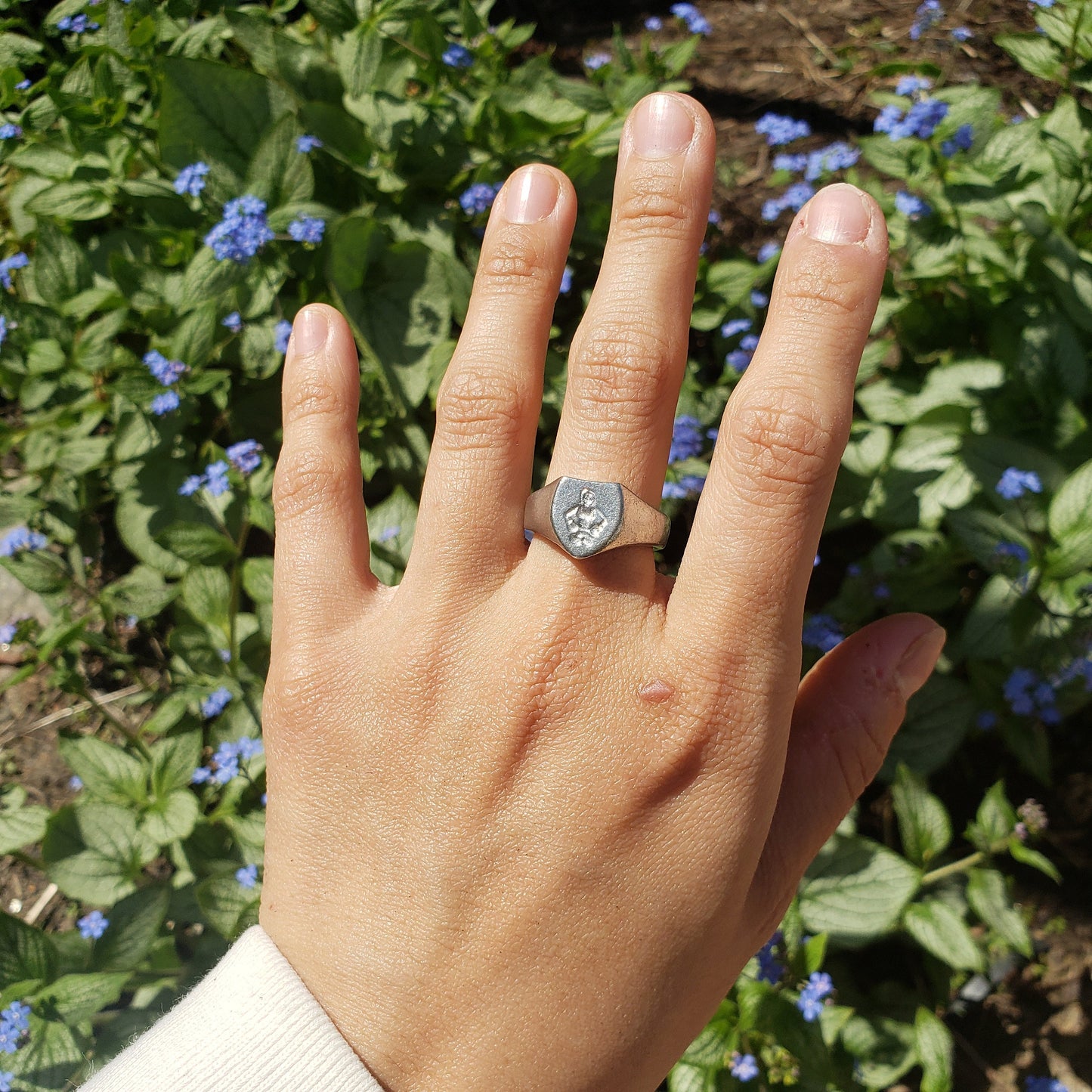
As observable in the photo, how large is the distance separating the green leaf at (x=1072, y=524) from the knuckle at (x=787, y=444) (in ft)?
4.70

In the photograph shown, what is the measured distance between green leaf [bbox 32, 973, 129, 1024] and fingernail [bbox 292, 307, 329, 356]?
1.89 m

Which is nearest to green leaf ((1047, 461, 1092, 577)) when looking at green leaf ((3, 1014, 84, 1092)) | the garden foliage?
the garden foliage

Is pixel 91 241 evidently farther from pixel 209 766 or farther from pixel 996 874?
pixel 996 874

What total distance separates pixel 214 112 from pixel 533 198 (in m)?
1.88

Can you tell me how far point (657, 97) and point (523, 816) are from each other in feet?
5.11

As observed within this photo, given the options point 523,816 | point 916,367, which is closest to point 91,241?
point 523,816

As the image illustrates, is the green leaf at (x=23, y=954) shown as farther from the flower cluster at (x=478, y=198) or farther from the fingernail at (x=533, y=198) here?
the flower cluster at (x=478, y=198)

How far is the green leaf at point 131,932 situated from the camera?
8.96ft

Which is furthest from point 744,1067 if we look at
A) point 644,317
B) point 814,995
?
point 644,317

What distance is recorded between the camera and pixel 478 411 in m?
1.97

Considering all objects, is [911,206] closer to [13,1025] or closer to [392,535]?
[392,535]

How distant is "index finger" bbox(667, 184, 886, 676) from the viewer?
1767mm

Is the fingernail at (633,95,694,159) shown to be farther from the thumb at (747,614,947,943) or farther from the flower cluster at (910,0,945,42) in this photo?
the flower cluster at (910,0,945,42)

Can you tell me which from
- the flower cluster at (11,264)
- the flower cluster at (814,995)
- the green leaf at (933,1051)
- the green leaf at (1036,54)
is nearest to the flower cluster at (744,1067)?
the flower cluster at (814,995)
